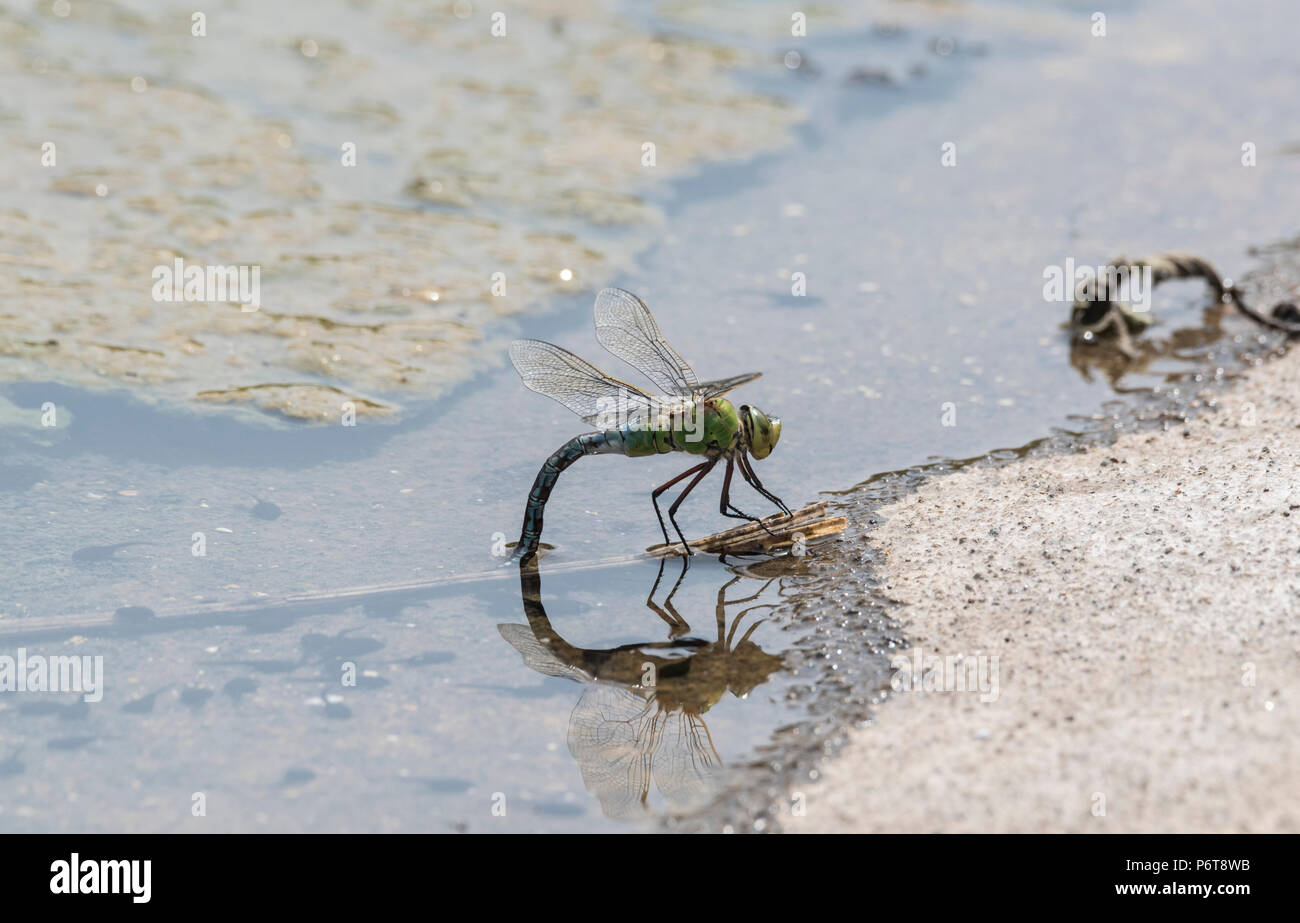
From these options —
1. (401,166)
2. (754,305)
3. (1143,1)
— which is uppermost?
(1143,1)

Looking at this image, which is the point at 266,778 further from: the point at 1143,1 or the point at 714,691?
the point at 1143,1

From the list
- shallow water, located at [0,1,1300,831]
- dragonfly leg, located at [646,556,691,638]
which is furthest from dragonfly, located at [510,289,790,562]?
shallow water, located at [0,1,1300,831]

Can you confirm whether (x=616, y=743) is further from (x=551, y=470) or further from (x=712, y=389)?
(x=712, y=389)

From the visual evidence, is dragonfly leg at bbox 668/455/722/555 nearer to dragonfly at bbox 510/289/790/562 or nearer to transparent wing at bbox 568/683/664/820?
dragonfly at bbox 510/289/790/562

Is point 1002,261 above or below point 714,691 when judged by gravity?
above

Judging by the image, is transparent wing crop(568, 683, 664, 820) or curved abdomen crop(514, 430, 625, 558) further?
curved abdomen crop(514, 430, 625, 558)

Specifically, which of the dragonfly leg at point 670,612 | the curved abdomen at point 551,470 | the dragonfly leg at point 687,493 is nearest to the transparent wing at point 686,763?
the dragonfly leg at point 670,612

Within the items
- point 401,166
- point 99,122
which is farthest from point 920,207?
point 99,122
